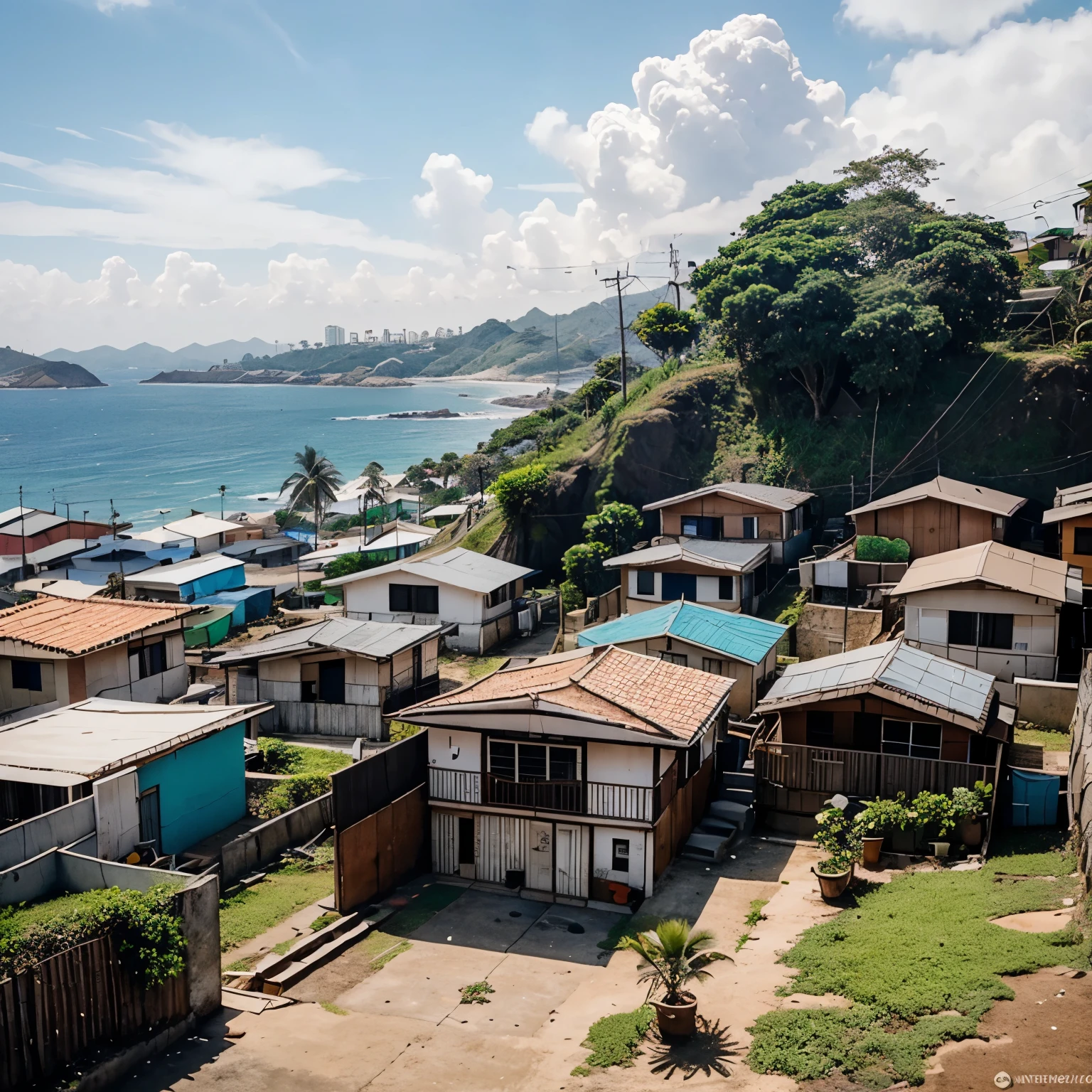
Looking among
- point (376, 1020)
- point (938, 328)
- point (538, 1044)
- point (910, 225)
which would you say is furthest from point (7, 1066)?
point (910, 225)

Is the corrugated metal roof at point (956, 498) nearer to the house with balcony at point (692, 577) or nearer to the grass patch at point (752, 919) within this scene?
the house with balcony at point (692, 577)

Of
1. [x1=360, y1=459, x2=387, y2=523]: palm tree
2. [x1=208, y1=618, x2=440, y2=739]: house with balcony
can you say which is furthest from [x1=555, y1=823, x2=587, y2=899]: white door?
[x1=360, y1=459, x2=387, y2=523]: palm tree

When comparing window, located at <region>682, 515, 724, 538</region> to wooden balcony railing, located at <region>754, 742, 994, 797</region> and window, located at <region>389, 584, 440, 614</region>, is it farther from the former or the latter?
wooden balcony railing, located at <region>754, 742, 994, 797</region>

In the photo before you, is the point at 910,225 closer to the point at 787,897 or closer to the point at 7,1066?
the point at 787,897

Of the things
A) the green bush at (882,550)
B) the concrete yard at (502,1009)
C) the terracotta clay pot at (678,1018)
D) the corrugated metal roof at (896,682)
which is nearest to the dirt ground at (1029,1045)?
the concrete yard at (502,1009)

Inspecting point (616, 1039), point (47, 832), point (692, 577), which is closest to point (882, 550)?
point (692, 577)
